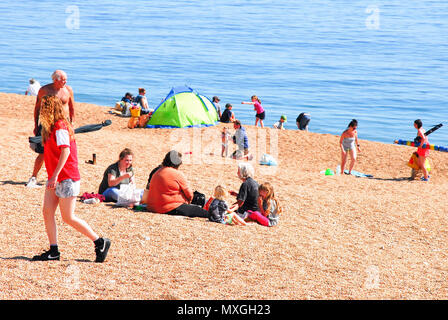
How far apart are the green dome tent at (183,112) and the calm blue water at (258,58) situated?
31.2 feet

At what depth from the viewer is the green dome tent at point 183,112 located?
19.9 metres

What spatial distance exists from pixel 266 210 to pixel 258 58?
4727 cm

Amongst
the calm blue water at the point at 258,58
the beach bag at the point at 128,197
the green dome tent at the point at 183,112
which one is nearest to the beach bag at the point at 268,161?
the green dome tent at the point at 183,112

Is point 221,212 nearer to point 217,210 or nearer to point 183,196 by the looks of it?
point 217,210

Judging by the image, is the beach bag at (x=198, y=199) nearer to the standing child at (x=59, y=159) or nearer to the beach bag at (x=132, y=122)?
the standing child at (x=59, y=159)

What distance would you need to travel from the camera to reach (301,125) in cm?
2317

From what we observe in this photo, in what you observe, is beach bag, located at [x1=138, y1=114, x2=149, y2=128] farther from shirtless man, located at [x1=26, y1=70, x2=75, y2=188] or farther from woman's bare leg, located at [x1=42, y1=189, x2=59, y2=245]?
woman's bare leg, located at [x1=42, y1=189, x2=59, y2=245]

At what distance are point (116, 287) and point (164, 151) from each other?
10.1 metres

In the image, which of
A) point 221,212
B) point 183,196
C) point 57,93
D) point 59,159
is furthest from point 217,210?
point 59,159

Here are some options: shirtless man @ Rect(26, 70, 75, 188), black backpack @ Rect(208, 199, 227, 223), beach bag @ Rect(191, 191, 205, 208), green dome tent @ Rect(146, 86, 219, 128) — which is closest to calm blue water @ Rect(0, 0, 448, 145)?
green dome tent @ Rect(146, 86, 219, 128)

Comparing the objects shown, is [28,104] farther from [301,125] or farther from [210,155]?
[301,125]

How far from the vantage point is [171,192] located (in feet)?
28.9
